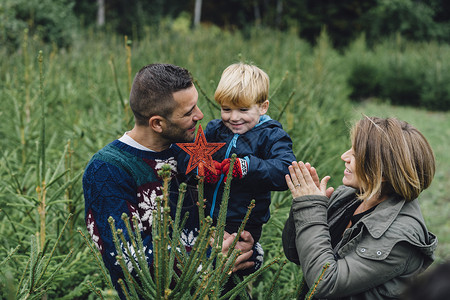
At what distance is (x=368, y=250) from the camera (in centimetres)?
143

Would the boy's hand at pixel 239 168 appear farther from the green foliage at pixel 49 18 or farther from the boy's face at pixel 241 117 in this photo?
the green foliage at pixel 49 18

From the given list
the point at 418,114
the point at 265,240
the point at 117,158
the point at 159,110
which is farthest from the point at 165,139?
the point at 418,114

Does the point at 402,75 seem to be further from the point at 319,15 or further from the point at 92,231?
the point at 92,231

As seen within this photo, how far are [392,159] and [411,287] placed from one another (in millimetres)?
1086

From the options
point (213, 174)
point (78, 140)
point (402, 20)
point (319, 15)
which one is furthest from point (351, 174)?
point (402, 20)

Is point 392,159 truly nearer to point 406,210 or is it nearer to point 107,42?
point 406,210

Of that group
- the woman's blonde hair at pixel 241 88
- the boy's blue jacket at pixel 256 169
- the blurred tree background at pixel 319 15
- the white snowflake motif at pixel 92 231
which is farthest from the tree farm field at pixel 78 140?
the blurred tree background at pixel 319 15

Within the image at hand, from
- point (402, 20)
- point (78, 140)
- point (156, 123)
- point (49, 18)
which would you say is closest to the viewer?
point (156, 123)

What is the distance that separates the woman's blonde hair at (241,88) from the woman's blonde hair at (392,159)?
23.5 inches

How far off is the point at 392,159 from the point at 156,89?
1071 millimetres

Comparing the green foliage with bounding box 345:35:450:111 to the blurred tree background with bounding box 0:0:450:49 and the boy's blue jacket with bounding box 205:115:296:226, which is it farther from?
the boy's blue jacket with bounding box 205:115:296:226

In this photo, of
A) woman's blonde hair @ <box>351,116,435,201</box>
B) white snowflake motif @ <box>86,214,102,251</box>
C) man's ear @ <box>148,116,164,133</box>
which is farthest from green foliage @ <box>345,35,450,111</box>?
white snowflake motif @ <box>86,214,102,251</box>

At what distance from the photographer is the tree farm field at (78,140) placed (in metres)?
2.08

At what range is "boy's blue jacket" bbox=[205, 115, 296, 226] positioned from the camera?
5.71 ft
